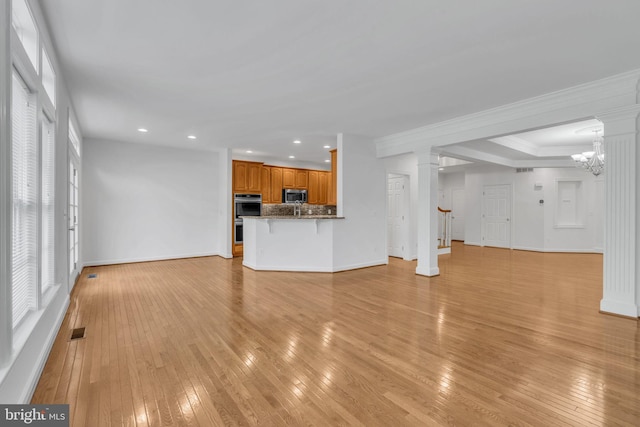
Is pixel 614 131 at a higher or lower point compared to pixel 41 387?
higher

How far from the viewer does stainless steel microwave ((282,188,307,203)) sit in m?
8.85

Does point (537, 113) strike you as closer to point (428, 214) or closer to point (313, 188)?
point (428, 214)

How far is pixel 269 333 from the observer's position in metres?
2.99

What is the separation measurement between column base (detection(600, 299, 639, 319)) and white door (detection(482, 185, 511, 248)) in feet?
20.4

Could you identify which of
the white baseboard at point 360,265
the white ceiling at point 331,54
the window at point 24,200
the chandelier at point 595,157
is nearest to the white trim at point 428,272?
the white baseboard at point 360,265

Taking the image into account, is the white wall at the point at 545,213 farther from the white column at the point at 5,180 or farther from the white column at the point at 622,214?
the white column at the point at 5,180

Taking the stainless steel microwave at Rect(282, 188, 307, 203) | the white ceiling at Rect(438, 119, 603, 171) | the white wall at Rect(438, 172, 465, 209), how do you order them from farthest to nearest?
the white wall at Rect(438, 172, 465, 209)
the stainless steel microwave at Rect(282, 188, 307, 203)
the white ceiling at Rect(438, 119, 603, 171)

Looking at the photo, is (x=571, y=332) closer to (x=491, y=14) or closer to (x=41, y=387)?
(x=491, y=14)

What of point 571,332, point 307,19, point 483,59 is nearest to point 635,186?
point 571,332

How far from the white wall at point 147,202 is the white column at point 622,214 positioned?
7.07m

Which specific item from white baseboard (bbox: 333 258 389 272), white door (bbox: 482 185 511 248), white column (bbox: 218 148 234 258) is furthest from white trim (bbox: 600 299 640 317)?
white column (bbox: 218 148 234 258)

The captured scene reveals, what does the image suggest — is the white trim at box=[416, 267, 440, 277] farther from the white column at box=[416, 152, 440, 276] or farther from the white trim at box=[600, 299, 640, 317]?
the white trim at box=[600, 299, 640, 317]

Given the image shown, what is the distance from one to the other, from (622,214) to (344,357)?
3.61 m

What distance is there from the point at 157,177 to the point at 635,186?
27.4 feet
